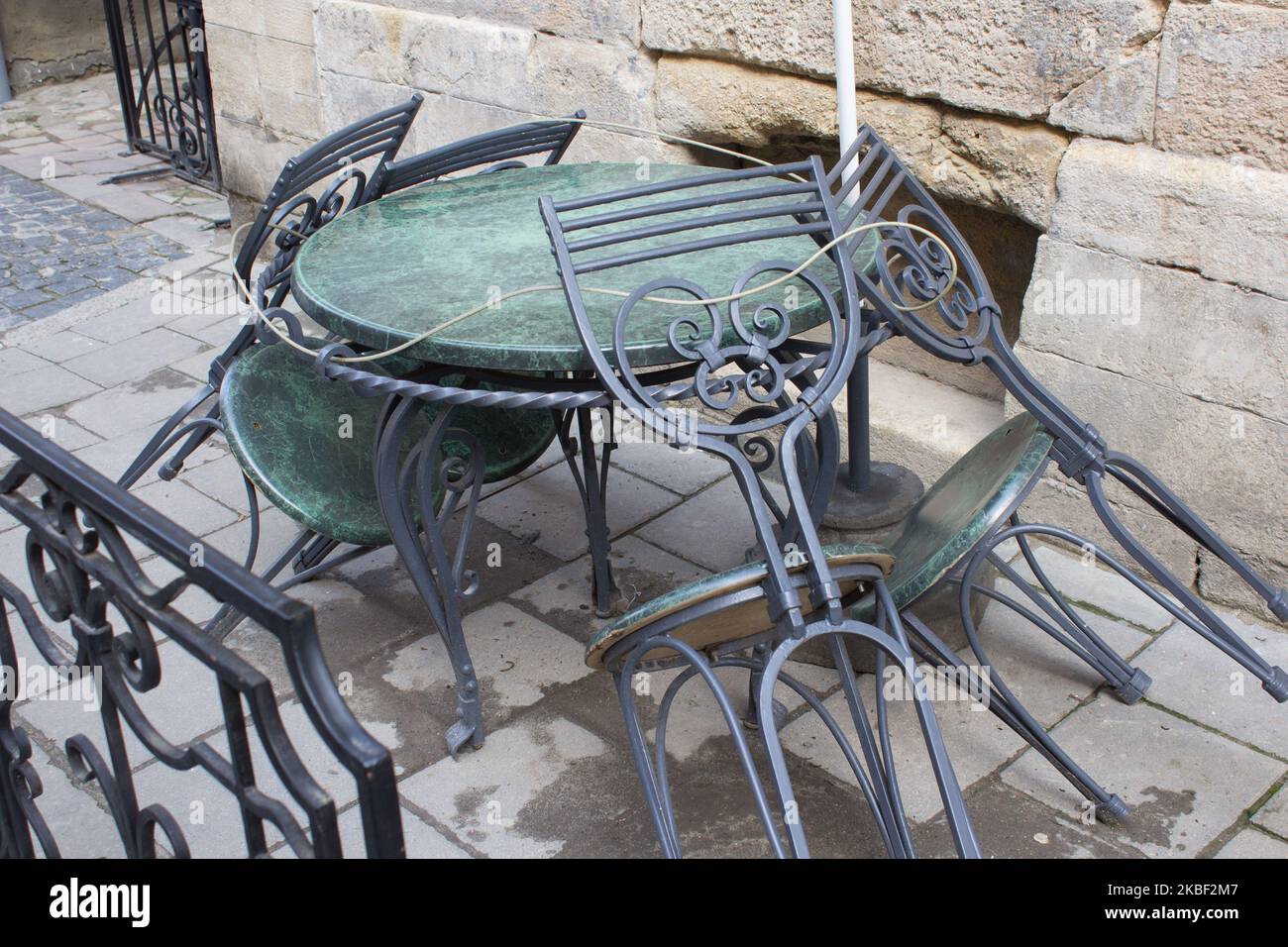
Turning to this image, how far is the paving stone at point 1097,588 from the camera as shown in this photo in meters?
3.10

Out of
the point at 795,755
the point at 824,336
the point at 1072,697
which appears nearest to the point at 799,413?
the point at 795,755

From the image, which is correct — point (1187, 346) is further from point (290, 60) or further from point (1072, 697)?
point (290, 60)

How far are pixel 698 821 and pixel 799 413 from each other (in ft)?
2.74

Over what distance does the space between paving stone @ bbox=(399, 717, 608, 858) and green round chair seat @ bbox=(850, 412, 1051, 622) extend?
0.67 metres

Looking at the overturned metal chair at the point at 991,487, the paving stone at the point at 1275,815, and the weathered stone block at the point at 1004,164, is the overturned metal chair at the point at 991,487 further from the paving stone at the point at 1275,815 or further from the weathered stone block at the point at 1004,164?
the weathered stone block at the point at 1004,164

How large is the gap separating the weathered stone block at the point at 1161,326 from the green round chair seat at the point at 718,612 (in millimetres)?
1154

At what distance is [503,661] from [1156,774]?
141cm

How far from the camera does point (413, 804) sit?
8.53 feet

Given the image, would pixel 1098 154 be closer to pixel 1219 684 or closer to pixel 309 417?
pixel 1219 684

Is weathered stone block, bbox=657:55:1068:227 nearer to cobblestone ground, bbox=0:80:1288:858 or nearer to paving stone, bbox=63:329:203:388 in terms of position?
cobblestone ground, bbox=0:80:1288:858

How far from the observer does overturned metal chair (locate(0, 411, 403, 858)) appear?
1227mm

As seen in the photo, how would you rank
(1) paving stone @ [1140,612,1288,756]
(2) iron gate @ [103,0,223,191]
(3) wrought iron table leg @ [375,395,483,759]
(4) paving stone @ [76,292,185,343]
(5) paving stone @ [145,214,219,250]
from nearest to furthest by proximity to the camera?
(3) wrought iron table leg @ [375,395,483,759] < (1) paving stone @ [1140,612,1288,756] < (4) paving stone @ [76,292,185,343] < (5) paving stone @ [145,214,219,250] < (2) iron gate @ [103,0,223,191]

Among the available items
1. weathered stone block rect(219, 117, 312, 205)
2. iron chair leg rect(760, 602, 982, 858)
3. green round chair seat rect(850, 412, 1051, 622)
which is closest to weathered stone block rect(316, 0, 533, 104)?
weathered stone block rect(219, 117, 312, 205)

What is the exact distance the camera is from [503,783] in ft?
8.65
